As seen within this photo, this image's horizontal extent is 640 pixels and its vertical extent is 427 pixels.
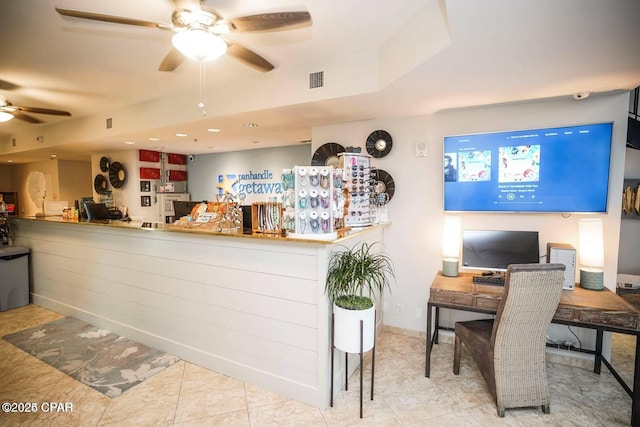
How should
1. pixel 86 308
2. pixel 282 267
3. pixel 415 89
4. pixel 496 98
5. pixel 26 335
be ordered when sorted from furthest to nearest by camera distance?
pixel 86 308, pixel 26 335, pixel 496 98, pixel 415 89, pixel 282 267

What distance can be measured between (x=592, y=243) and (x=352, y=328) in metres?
2.18

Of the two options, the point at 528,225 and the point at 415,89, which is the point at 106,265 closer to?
the point at 415,89

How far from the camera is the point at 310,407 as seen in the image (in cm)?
228

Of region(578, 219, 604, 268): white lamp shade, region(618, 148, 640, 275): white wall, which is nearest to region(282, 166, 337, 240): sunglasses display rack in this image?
region(578, 219, 604, 268): white lamp shade

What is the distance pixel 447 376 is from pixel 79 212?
5.60 m

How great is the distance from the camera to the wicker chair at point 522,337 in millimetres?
2014

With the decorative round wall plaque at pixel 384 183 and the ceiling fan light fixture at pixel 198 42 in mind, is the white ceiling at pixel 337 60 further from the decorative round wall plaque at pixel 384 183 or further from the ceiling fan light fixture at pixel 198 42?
the decorative round wall plaque at pixel 384 183

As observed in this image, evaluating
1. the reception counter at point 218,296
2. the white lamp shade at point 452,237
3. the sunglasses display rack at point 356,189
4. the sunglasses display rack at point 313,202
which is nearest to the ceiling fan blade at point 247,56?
the sunglasses display rack at point 313,202

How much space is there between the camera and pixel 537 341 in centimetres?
213

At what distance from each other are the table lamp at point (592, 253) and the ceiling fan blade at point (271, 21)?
2.78m

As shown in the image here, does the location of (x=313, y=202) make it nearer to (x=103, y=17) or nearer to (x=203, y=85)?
(x=103, y=17)

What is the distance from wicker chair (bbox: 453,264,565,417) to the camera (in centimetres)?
201

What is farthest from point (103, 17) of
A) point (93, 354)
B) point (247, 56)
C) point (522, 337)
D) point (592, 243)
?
point (592, 243)

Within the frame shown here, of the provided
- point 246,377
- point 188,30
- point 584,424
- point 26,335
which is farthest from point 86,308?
point 584,424
